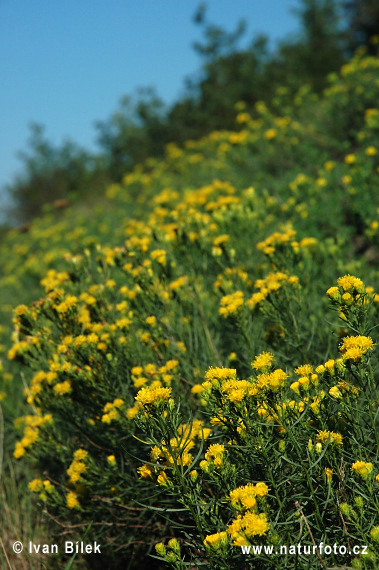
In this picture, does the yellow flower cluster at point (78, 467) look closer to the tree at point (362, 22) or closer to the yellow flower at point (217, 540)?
the yellow flower at point (217, 540)

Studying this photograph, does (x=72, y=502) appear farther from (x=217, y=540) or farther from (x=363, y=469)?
(x=363, y=469)

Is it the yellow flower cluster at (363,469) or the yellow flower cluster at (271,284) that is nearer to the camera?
the yellow flower cluster at (363,469)

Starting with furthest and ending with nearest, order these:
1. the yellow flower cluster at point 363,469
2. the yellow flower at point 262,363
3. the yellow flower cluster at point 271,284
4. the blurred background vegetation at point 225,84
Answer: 1. the blurred background vegetation at point 225,84
2. the yellow flower cluster at point 271,284
3. the yellow flower at point 262,363
4. the yellow flower cluster at point 363,469

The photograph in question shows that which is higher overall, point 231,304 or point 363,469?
point 231,304

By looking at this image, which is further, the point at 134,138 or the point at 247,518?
the point at 134,138

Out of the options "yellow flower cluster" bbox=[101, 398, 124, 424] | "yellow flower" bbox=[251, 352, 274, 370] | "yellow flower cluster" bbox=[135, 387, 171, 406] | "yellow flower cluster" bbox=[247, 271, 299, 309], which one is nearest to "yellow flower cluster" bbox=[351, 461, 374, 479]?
"yellow flower" bbox=[251, 352, 274, 370]

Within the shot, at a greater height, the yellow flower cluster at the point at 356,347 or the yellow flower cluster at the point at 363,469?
the yellow flower cluster at the point at 356,347

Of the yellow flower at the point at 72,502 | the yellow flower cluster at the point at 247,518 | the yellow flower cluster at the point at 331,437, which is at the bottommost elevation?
the yellow flower cluster at the point at 247,518

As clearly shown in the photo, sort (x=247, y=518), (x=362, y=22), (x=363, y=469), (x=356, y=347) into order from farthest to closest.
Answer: (x=362, y=22)
(x=356, y=347)
(x=363, y=469)
(x=247, y=518)

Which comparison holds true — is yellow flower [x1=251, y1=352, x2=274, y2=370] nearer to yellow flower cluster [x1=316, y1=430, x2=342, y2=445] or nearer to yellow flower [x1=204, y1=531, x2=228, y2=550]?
yellow flower cluster [x1=316, y1=430, x2=342, y2=445]

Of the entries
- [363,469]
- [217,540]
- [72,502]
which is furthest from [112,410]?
[363,469]

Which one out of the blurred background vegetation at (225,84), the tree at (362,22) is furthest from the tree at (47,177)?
the tree at (362,22)

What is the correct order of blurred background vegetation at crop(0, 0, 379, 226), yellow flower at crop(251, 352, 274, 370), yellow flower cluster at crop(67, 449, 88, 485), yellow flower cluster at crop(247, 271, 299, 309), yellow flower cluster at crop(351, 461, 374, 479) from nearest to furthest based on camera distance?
yellow flower cluster at crop(351, 461, 374, 479)
yellow flower at crop(251, 352, 274, 370)
yellow flower cluster at crop(67, 449, 88, 485)
yellow flower cluster at crop(247, 271, 299, 309)
blurred background vegetation at crop(0, 0, 379, 226)

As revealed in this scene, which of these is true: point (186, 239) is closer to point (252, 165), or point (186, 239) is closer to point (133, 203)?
point (252, 165)
